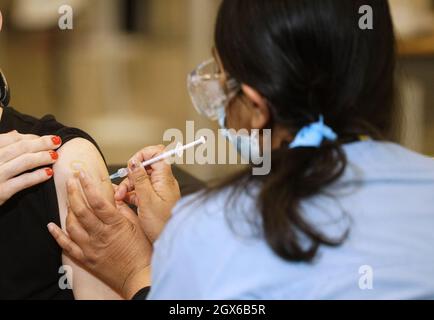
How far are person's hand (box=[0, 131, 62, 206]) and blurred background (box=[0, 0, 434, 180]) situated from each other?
9.62 ft

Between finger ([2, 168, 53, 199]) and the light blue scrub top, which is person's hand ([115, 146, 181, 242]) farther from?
the light blue scrub top

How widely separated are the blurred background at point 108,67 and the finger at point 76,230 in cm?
298

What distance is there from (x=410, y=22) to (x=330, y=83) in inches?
110

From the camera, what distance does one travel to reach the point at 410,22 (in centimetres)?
364

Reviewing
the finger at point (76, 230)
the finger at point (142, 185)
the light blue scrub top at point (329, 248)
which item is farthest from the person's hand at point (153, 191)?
the light blue scrub top at point (329, 248)

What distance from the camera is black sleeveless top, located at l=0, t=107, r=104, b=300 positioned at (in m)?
1.41

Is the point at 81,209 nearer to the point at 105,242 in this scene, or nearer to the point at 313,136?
the point at 105,242

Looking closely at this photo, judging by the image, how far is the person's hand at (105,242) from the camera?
4.29 feet

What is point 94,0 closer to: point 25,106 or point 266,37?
point 25,106

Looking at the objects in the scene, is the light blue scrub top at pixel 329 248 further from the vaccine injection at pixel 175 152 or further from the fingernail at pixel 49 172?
the fingernail at pixel 49 172

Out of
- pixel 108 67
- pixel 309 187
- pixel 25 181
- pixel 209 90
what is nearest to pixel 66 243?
pixel 25 181

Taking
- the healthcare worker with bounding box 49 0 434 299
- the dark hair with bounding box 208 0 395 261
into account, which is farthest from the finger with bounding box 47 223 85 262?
the dark hair with bounding box 208 0 395 261

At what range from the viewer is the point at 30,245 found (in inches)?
56.1

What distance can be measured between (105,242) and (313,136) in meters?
0.52
